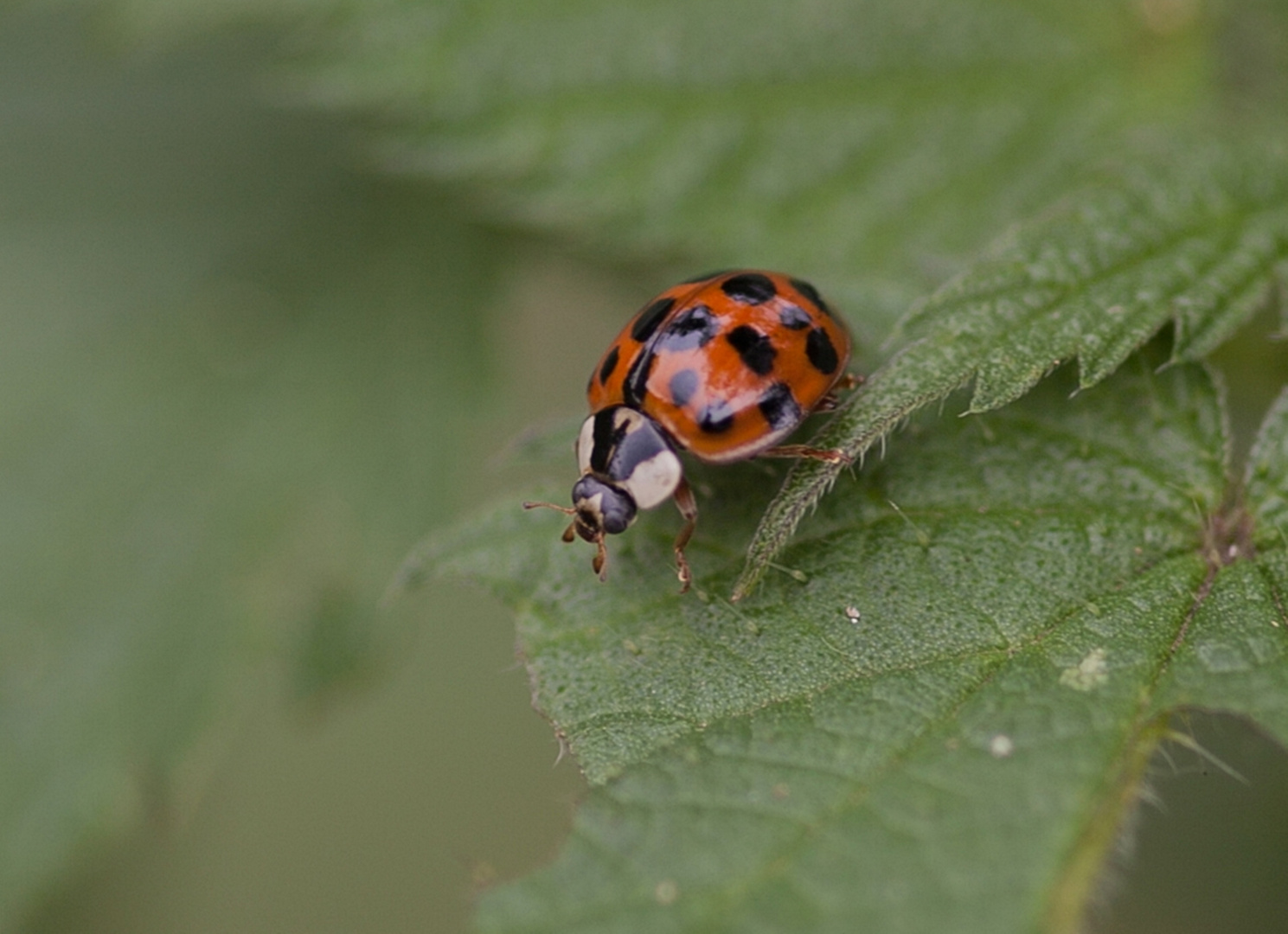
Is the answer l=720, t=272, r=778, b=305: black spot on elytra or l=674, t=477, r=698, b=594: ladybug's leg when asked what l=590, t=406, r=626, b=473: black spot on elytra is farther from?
l=720, t=272, r=778, b=305: black spot on elytra

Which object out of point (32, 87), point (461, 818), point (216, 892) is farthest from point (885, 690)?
point (32, 87)

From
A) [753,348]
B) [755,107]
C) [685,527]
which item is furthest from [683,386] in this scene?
[755,107]

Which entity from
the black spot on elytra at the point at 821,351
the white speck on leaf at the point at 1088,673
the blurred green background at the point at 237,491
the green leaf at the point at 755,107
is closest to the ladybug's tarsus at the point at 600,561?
the black spot on elytra at the point at 821,351

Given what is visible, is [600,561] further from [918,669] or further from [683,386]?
[918,669]

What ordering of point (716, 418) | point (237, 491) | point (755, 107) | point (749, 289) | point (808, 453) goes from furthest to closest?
1. point (237, 491)
2. point (755, 107)
3. point (749, 289)
4. point (716, 418)
5. point (808, 453)

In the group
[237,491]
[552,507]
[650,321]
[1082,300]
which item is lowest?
[237,491]

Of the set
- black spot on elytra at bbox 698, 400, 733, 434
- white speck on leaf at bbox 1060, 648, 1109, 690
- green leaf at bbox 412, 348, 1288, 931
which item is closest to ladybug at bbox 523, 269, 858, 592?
black spot on elytra at bbox 698, 400, 733, 434

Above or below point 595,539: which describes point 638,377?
above
